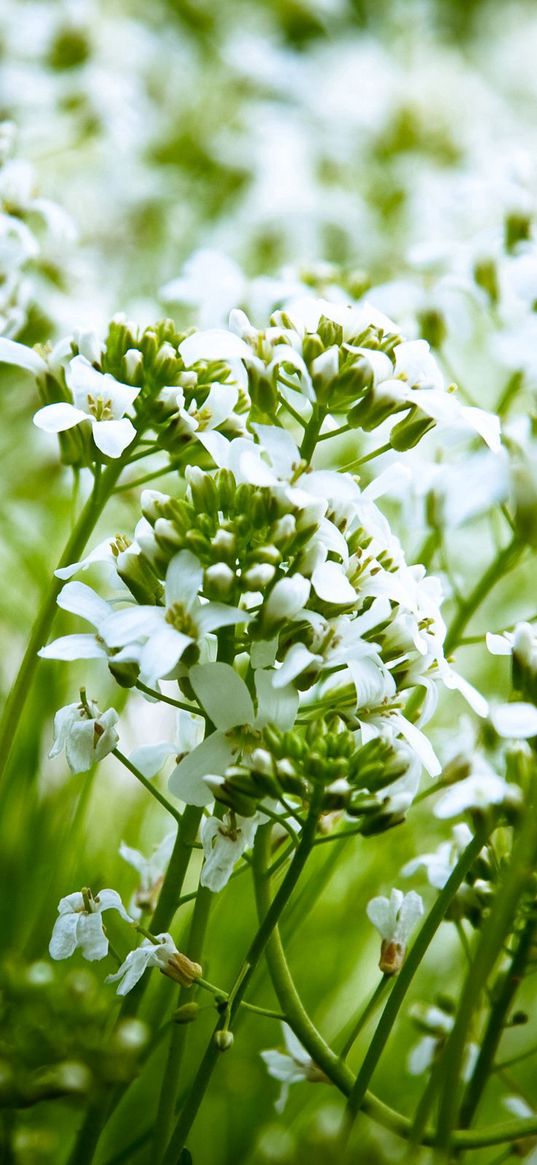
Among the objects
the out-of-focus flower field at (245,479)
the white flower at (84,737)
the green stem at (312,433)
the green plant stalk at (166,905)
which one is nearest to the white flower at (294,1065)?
the out-of-focus flower field at (245,479)

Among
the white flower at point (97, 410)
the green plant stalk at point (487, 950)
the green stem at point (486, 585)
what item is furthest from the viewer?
the green stem at point (486, 585)

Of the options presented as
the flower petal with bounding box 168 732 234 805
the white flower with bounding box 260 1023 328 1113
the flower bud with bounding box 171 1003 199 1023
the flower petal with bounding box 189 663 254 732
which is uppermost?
the flower petal with bounding box 189 663 254 732

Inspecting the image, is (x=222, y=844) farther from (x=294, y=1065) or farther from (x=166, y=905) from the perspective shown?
(x=294, y=1065)

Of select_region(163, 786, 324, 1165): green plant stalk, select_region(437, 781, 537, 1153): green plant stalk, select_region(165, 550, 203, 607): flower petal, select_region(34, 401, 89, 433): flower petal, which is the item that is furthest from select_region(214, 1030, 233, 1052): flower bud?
select_region(34, 401, 89, 433): flower petal

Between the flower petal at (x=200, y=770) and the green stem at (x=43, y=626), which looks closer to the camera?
the flower petal at (x=200, y=770)

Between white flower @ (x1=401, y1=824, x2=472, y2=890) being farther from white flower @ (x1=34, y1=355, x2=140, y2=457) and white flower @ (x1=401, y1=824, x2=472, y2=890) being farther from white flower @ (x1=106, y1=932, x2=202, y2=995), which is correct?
white flower @ (x1=34, y1=355, x2=140, y2=457)

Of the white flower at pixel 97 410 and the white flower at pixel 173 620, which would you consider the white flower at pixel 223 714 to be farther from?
the white flower at pixel 97 410
